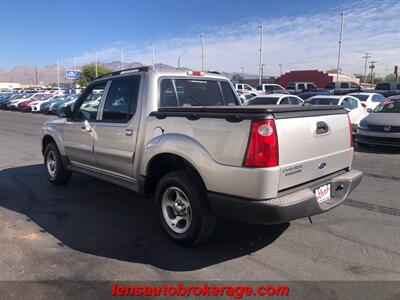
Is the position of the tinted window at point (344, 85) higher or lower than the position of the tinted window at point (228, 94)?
higher

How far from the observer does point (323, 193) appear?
371 centimetres

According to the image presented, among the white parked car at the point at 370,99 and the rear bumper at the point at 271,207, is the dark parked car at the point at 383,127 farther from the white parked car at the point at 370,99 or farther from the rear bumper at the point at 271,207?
the rear bumper at the point at 271,207

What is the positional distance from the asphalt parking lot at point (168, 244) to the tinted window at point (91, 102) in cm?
133

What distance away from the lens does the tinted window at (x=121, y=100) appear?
4.56 m

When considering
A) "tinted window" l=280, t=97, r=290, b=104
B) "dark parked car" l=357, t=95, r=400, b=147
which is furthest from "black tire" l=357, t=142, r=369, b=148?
"tinted window" l=280, t=97, r=290, b=104

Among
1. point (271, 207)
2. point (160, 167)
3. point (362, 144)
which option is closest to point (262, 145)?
point (271, 207)

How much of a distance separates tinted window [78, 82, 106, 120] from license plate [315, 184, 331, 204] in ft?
10.6

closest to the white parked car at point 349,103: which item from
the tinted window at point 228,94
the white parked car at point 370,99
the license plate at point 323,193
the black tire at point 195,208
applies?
the white parked car at point 370,99

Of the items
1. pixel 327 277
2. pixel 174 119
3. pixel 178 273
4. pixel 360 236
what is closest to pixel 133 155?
pixel 174 119

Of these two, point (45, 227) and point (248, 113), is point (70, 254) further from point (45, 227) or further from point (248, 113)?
point (248, 113)

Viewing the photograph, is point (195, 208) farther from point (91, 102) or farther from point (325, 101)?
point (325, 101)

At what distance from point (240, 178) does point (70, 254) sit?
6.52ft

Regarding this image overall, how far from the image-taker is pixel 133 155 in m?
4.48

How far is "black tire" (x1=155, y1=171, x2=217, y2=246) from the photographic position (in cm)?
367
